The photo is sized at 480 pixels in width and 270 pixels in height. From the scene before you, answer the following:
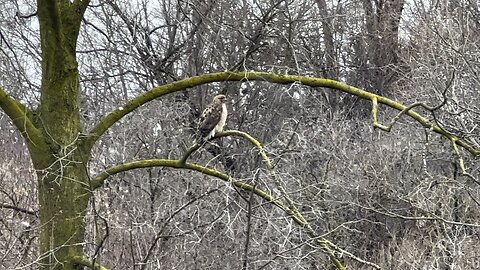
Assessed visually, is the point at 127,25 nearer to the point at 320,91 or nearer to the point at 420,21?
the point at 320,91

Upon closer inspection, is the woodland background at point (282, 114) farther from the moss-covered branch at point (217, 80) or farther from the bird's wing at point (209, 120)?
the moss-covered branch at point (217, 80)

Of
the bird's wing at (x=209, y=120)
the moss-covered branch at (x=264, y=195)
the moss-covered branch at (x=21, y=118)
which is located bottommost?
the moss-covered branch at (x=264, y=195)

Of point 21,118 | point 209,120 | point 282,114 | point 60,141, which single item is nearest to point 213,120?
point 209,120

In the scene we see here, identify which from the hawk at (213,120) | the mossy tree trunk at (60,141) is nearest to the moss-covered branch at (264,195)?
the mossy tree trunk at (60,141)

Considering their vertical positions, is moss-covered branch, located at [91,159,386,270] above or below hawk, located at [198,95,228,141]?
below

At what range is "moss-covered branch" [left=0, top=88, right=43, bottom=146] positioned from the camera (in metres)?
5.06

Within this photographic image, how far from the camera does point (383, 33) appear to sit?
1912 centimetres

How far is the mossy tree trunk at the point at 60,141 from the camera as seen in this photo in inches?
202

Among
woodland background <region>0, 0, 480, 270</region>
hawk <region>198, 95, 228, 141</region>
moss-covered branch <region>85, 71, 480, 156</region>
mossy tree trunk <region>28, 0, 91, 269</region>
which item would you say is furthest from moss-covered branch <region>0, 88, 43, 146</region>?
woodland background <region>0, 0, 480, 270</region>

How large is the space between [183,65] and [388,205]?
4958 mm

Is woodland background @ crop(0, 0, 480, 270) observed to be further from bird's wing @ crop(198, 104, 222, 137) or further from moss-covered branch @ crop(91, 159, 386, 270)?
moss-covered branch @ crop(91, 159, 386, 270)

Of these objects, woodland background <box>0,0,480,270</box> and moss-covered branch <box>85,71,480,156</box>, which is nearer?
moss-covered branch <box>85,71,480,156</box>

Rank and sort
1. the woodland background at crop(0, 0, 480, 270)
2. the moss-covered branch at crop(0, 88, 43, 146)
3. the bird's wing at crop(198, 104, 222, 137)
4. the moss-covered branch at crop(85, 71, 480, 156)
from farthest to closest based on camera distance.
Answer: the woodland background at crop(0, 0, 480, 270)
the bird's wing at crop(198, 104, 222, 137)
the moss-covered branch at crop(85, 71, 480, 156)
the moss-covered branch at crop(0, 88, 43, 146)

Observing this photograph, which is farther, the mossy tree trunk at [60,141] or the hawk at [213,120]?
the hawk at [213,120]
